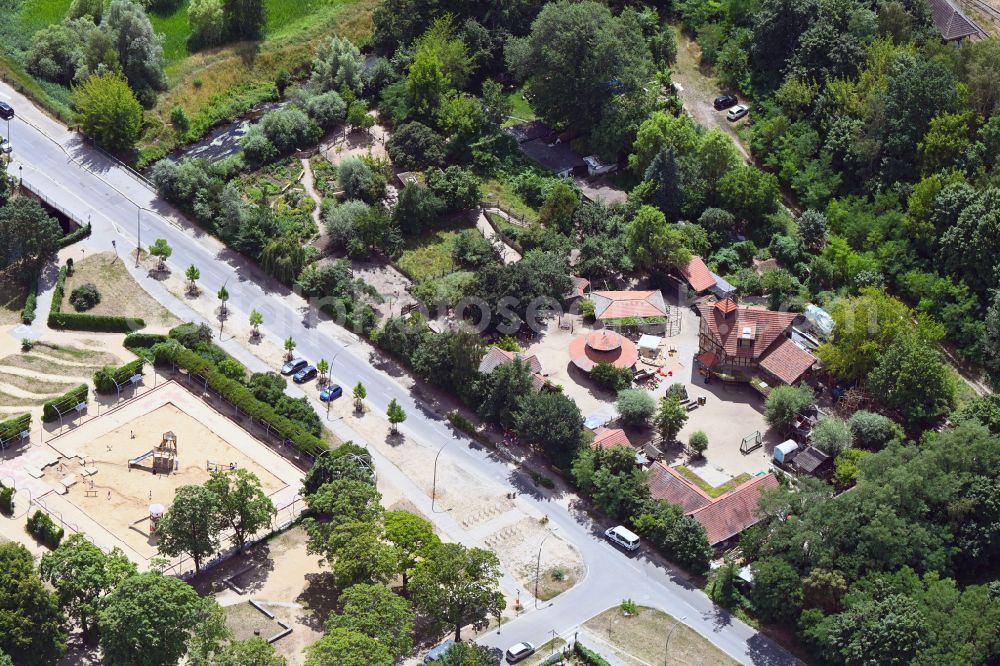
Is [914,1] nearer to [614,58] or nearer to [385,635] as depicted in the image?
[614,58]

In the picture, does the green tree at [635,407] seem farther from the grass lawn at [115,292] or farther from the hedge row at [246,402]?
the grass lawn at [115,292]

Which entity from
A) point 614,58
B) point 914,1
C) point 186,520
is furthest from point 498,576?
point 914,1

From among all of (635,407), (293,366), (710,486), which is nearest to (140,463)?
A: (293,366)

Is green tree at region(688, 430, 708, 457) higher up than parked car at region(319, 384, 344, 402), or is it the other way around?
green tree at region(688, 430, 708, 457)

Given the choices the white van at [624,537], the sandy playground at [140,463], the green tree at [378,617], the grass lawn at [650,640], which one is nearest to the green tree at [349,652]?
the green tree at [378,617]

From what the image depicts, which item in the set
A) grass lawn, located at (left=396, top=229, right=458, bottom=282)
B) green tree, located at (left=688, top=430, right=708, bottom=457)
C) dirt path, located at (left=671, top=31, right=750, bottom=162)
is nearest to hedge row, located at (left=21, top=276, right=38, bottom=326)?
grass lawn, located at (left=396, top=229, right=458, bottom=282)

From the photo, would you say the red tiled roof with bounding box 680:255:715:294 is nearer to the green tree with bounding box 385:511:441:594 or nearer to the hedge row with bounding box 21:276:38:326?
the green tree with bounding box 385:511:441:594
